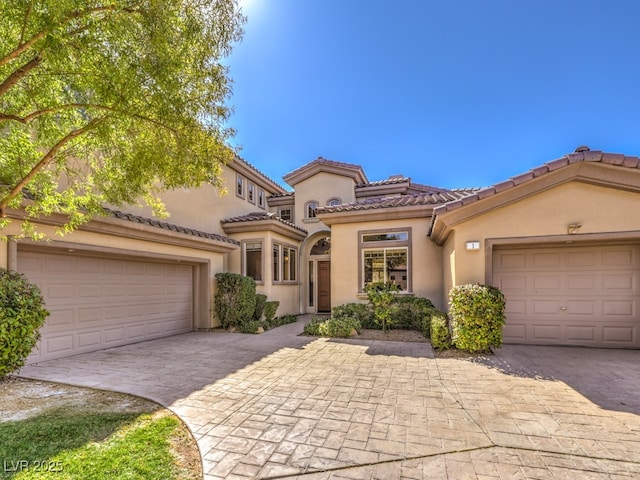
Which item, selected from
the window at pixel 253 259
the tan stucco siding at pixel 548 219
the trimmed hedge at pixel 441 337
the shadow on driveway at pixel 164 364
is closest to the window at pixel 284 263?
the window at pixel 253 259

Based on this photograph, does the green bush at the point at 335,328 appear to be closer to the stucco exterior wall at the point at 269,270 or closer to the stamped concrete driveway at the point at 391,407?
the stamped concrete driveway at the point at 391,407

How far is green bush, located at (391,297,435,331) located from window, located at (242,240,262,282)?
6.08 metres

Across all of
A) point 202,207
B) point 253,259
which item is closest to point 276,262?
point 253,259

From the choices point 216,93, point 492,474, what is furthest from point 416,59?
point 492,474

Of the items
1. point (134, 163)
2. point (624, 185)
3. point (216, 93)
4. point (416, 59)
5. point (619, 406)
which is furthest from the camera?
point (416, 59)

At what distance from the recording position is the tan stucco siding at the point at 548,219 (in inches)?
283

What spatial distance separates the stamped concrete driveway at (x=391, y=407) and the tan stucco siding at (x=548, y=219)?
2.47 meters

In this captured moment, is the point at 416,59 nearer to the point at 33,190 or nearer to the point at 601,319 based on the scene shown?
the point at 601,319

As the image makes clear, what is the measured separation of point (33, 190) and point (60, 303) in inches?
114

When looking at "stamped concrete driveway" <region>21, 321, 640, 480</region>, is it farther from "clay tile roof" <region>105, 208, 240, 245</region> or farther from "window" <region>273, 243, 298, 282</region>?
"window" <region>273, 243, 298, 282</region>

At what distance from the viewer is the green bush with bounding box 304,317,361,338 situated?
378 inches

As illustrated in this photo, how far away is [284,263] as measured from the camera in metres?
14.7

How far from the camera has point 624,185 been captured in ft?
23.1

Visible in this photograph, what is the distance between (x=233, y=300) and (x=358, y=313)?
15.0 feet
